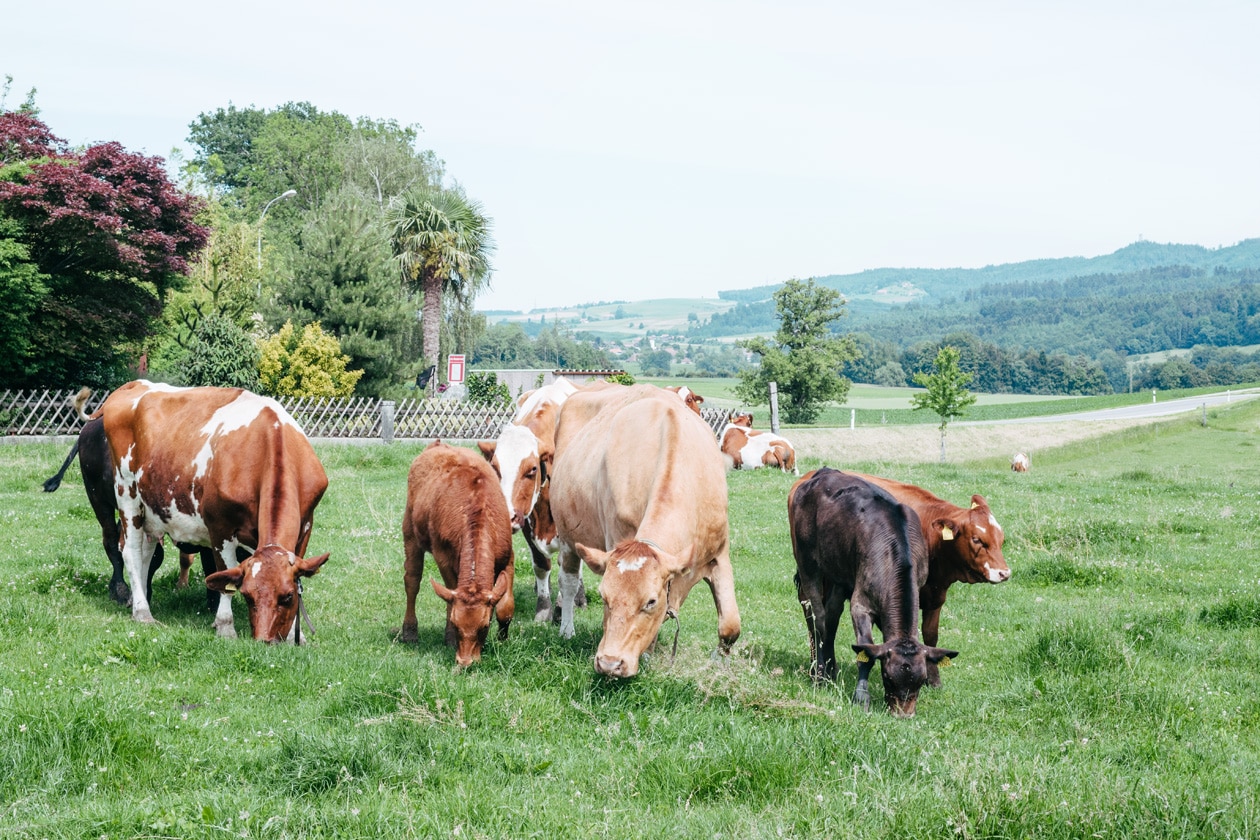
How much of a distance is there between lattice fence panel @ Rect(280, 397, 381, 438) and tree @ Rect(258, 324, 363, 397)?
2.47 meters

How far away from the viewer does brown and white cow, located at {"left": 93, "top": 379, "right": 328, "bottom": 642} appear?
315 inches

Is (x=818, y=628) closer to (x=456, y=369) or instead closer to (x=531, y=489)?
(x=531, y=489)

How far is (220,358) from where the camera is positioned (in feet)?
95.3

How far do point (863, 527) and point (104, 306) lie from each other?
25003 millimetres

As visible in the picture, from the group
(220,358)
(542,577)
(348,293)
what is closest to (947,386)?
(348,293)

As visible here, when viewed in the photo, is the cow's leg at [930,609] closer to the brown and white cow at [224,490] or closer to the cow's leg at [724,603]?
the cow's leg at [724,603]

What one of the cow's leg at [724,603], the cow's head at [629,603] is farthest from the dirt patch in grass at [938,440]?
the cow's head at [629,603]

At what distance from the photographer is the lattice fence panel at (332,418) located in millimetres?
28094

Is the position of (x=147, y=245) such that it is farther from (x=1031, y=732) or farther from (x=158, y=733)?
(x=1031, y=732)

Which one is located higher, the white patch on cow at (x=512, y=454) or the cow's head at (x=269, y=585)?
the white patch on cow at (x=512, y=454)

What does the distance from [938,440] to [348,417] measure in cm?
3613

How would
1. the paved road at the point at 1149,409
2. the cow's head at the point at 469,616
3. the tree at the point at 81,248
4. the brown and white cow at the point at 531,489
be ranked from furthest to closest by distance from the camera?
the paved road at the point at 1149,409 < the tree at the point at 81,248 < the brown and white cow at the point at 531,489 < the cow's head at the point at 469,616

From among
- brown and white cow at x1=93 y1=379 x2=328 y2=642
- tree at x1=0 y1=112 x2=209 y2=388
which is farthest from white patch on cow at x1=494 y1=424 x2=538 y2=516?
tree at x1=0 y1=112 x2=209 y2=388

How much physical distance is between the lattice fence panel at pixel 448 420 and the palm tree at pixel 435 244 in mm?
Result: 12420
